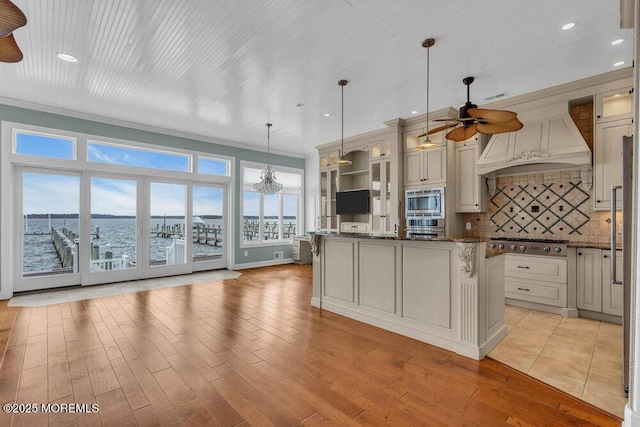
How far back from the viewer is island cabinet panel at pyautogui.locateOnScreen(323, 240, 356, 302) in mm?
3768

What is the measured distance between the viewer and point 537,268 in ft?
13.2

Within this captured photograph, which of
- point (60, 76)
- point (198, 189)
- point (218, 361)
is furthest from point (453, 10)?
point (198, 189)

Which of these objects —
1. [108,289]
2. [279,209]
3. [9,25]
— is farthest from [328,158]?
[9,25]

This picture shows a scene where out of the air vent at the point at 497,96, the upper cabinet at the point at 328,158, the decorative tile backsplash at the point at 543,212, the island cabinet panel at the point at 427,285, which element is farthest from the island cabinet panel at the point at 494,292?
the upper cabinet at the point at 328,158

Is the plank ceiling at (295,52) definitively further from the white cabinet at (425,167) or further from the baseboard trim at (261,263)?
the baseboard trim at (261,263)

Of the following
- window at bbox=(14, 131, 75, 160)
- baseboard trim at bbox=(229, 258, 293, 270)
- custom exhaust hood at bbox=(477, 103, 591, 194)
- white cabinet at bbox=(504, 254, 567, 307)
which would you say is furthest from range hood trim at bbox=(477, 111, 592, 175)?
window at bbox=(14, 131, 75, 160)

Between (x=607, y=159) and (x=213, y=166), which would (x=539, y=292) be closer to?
(x=607, y=159)

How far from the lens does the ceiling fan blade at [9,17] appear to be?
4.59 feet

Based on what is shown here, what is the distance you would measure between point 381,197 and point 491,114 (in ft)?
11.2

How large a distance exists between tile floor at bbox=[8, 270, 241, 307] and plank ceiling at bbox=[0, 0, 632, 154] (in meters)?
3.09

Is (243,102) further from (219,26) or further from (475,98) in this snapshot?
(475,98)

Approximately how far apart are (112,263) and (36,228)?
1280 millimetres

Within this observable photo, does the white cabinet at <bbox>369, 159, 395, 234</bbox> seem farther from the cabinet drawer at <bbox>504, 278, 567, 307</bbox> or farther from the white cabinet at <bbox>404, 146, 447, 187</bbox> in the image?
the cabinet drawer at <bbox>504, 278, 567, 307</bbox>

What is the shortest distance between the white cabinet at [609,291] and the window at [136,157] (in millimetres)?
7266
